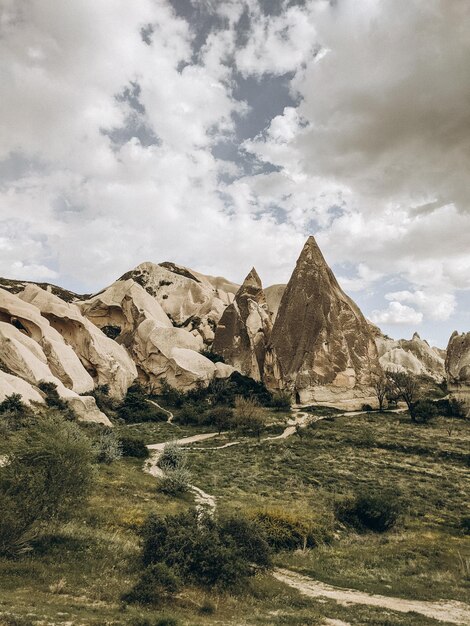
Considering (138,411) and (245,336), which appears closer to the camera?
(138,411)

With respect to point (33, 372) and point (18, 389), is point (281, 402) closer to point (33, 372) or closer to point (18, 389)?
point (33, 372)

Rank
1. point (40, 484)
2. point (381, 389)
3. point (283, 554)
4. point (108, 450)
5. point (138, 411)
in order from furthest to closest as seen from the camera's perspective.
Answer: point (381, 389) → point (138, 411) → point (108, 450) → point (283, 554) → point (40, 484)

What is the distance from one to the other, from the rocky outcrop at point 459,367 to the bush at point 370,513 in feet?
134

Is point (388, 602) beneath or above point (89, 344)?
beneath

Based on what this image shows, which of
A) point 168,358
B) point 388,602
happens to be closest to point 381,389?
point 168,358

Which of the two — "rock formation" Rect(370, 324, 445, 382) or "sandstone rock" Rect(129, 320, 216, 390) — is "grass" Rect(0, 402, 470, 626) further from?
"rock formation" Rect(370, 324, 445, 382)

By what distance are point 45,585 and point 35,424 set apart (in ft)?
83.8

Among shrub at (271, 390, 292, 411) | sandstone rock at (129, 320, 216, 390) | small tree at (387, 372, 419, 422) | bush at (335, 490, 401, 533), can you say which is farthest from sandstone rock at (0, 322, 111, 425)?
small tree at (387, 372, 419, 422)

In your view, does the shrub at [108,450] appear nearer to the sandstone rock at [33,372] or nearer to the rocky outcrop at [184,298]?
the sandstone rock at [33,372]

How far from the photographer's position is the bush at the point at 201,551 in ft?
40.2

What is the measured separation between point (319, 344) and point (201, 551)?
197ft

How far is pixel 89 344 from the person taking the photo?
64312 mm

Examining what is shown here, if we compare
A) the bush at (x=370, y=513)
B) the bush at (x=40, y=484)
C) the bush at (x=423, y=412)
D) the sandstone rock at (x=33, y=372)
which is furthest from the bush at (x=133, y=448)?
the bush at (x=423, y=412)

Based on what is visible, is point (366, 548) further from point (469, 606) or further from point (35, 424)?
point (35, 424)
